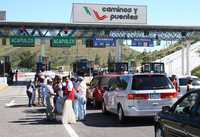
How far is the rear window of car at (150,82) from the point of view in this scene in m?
17.4

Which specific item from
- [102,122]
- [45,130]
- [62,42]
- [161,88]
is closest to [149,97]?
[161,88]

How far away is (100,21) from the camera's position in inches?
2554

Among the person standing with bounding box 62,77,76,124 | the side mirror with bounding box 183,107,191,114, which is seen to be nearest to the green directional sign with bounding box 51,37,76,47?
the person standing with bounding box 62,77,76,124

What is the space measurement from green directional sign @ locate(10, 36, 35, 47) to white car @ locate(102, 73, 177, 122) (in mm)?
44460

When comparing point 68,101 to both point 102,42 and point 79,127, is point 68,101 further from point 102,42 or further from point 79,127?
point 102,42

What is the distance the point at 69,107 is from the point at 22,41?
44683mm

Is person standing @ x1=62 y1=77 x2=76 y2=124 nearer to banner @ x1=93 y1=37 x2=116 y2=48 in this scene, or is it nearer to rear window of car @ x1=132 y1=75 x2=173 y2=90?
rear window of car @ x1=132 y1=75 x2=173 y2=90

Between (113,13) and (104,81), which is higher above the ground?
(113,13)

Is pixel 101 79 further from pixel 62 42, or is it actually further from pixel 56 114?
pixel 62 42

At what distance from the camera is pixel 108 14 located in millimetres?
65500

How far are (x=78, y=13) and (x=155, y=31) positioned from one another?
9232 millimetres

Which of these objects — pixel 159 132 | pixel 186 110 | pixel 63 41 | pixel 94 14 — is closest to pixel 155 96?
pixel 159 132

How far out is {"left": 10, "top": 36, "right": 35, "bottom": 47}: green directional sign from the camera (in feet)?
202

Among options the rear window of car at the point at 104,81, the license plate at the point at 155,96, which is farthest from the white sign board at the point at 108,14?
the license plate at the point at 155,96
